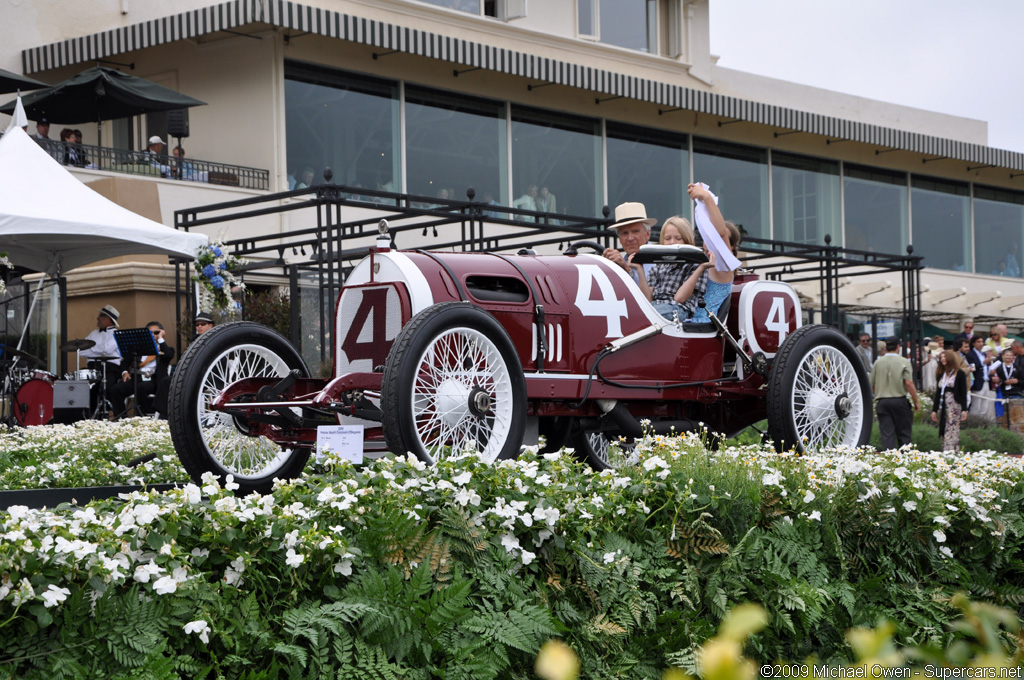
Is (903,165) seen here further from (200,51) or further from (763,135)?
(200,51)

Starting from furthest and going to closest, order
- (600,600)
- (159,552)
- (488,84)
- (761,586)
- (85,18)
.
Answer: (488,84), (85,18), (761,586), (600,600), (159,552)

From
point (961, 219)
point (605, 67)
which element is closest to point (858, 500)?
point (605, 67)

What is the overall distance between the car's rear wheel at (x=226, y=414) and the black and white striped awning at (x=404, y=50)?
1348 cm

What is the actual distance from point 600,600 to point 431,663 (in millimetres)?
773

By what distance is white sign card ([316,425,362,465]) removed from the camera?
486 cm

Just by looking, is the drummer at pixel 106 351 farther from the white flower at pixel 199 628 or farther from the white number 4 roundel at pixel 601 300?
the white flower at pixel 199 628

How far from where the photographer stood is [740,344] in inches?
279

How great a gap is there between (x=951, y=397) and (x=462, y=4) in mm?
14080

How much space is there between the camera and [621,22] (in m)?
25.8

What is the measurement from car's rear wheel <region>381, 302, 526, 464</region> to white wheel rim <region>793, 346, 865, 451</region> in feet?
7.46

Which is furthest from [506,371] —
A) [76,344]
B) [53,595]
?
[76,344]

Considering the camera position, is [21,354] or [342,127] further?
[342,127]

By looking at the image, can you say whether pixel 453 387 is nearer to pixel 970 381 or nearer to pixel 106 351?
pixel 106 351

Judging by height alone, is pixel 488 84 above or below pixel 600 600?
above
